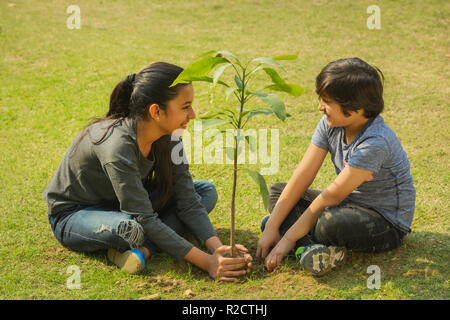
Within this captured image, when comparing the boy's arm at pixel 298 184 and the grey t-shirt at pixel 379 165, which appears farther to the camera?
the boy's arm at pixel 298 184

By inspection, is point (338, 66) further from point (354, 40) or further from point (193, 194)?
point (354, 40)

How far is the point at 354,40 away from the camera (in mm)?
6363

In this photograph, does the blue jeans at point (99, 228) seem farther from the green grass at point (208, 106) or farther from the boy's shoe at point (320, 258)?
the boy's shoe at point (320, 258)

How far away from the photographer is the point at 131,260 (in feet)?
8.03

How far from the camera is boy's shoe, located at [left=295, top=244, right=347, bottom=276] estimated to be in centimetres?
237

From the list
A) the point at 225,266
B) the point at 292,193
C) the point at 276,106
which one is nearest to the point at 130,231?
the point at 225,266

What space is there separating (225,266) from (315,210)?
0.52 m

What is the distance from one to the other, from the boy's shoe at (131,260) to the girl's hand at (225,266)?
34cm

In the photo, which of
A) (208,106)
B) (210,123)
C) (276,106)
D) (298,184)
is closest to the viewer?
(276,106)

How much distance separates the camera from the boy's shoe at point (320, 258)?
93.3 inches

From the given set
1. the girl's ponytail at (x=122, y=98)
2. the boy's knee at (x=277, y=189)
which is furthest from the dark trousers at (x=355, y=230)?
the girl's ponytail at (x=122, y=98)

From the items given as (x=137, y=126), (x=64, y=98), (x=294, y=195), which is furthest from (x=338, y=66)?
(x=64, y=98)

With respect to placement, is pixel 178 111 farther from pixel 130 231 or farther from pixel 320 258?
pixel 320 258

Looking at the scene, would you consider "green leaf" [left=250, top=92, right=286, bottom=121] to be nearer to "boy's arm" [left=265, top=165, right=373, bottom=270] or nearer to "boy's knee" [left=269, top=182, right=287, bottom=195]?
"boy's arm" [left=265, top=165, right=373, bottom=270]
